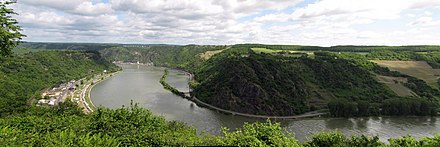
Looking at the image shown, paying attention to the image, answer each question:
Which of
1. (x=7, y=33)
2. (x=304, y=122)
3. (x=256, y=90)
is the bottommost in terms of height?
(x=304, y=122)

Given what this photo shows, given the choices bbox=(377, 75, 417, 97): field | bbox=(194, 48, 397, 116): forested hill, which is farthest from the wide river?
bbox=(377, 75, 417, 97): field

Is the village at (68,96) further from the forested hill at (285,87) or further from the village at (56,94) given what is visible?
the forested hill at (285,87)

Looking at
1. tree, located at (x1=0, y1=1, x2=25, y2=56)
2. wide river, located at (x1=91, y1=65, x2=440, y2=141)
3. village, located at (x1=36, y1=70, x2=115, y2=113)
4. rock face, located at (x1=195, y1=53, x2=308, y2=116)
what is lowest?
wide river, located at (x1=91, y1=65, x2=440, y2=141)

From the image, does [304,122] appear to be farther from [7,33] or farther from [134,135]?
[7,33]

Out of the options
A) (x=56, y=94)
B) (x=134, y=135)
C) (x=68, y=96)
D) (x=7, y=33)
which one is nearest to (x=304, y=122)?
(x=134, y=135)

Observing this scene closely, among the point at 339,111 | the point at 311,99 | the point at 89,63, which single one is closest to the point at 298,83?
the point at 311,99

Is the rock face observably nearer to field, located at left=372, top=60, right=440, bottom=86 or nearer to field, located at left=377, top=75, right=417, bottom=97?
field, located at left=377, top=75, right=417, bottom=97

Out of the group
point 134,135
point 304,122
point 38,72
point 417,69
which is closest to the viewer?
point 134,135
